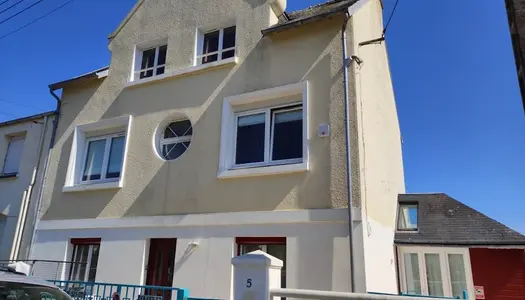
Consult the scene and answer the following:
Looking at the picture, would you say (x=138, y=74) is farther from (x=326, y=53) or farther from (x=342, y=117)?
(x=342, y=117)

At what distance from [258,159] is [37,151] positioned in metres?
7.50

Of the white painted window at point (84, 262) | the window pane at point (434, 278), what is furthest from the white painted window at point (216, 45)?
the window pane at point (434, 278)

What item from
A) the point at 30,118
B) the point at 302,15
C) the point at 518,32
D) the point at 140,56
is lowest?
the point at 518,32

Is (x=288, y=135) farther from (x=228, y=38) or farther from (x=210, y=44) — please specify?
(x=210, y=44)

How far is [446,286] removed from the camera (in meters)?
10.7

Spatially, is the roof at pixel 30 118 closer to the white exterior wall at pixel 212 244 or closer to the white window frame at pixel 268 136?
the white exterior wall at pixel 212 244

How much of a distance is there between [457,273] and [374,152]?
16.8ft

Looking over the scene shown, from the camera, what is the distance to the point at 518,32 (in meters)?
3.94

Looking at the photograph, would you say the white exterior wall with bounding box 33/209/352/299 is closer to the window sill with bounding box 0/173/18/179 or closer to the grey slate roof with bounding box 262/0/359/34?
the window sill with bounding box 0/173/18/179

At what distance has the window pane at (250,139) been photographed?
8.35 meters

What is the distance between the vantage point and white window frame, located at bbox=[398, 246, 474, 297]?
413 inches

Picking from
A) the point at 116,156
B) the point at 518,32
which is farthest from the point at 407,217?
the point at 116,156

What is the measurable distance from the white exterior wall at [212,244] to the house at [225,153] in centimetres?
3

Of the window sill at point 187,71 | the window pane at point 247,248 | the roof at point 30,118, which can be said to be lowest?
the window pane at point 247,248
